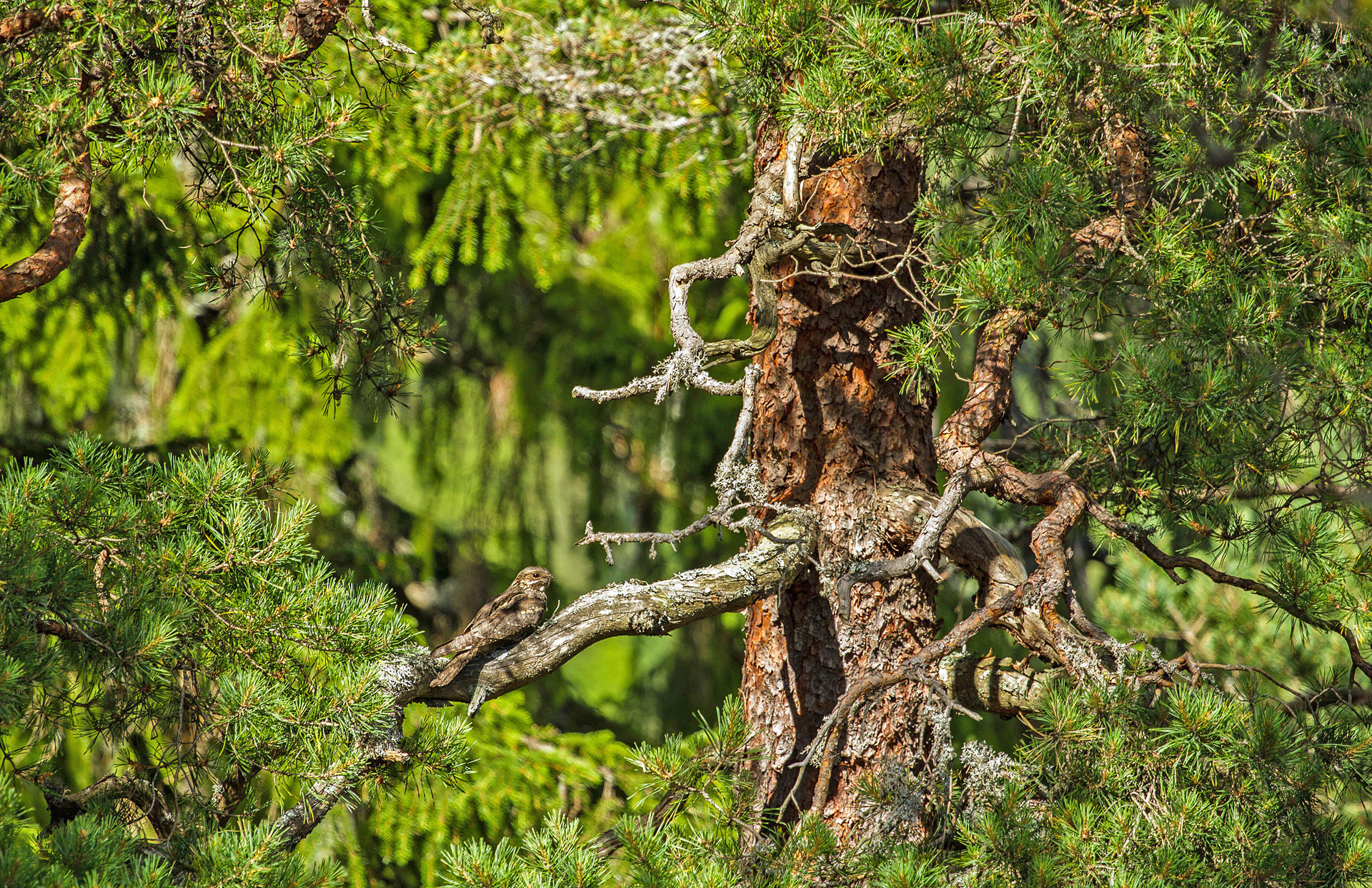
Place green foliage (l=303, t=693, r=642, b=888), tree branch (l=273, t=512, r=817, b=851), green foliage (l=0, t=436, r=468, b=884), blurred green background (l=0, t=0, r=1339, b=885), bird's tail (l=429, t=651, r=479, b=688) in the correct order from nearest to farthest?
green foliage (l=0, t=436, r=468, b=884), tree branch (l=273, t=512, r=817, b=851), bird's tail (l=429, t=651, r=479, b=688), blurred green background (l=0, t=0, r=1339, b=885), green foliage (l=303, t=693, r=642, b=888)

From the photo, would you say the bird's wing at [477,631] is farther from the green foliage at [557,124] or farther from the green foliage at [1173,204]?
the green foliage at [557,124]

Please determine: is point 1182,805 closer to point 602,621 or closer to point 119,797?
point 602,621

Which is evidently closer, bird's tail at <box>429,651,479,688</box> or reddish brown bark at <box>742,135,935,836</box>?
bird's tail at <box>429,651,479,688</box>

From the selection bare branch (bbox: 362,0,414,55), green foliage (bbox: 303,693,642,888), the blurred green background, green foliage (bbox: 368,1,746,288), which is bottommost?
green foliage (bbox: 303,693,642,888)

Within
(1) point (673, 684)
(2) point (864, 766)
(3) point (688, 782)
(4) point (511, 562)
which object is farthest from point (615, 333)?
(3) point (688, 782)

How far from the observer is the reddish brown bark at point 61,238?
1.56 meters

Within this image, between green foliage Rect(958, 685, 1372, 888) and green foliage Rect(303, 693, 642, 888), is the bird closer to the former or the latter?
green foliage Rect(958, 685, 1372, 888)

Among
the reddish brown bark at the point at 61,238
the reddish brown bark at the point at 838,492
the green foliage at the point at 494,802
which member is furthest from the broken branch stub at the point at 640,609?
the green foliage at the point at 494,802

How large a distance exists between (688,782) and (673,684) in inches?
148

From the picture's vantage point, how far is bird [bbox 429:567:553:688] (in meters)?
1.95

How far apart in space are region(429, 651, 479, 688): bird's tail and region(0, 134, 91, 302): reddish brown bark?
926mm

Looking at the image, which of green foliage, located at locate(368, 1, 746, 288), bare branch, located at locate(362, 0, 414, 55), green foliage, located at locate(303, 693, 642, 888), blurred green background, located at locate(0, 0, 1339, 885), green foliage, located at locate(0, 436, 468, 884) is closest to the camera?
green foliage, located at locate(0, 436, 468, 884)

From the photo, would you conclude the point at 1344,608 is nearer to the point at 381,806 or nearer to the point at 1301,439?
the point at 1301,439

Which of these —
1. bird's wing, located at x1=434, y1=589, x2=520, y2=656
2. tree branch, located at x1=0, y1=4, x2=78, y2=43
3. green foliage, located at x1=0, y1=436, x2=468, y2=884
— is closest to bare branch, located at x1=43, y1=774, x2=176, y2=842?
green foliage, located at x1=0, y1=436, x2=468, y2=884
